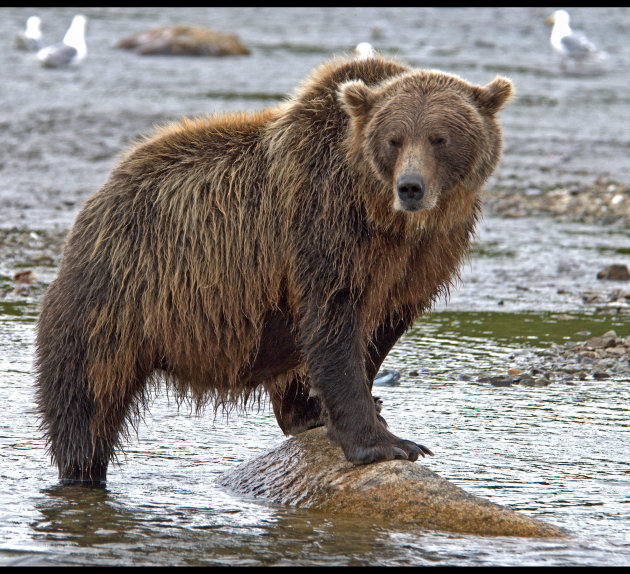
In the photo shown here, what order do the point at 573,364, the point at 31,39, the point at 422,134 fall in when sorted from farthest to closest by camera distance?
the point at 31,39 → the point at 573,364 → the point at 422,134

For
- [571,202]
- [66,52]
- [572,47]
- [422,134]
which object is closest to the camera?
[422,134]

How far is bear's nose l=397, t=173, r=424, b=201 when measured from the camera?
4875 millimetres

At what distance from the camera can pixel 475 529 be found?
4.96 metres

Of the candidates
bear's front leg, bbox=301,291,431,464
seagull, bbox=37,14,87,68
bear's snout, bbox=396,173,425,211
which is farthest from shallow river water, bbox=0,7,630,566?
seagull, bbox=37,14,87,68

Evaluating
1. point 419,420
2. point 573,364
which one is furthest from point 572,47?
point 419,420

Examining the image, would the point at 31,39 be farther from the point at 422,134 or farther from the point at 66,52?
the point at 422,134

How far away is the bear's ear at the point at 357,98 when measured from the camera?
5138 millimetres

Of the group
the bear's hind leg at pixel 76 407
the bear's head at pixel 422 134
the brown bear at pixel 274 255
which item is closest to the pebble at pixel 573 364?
the brown bear at pixel 274 255

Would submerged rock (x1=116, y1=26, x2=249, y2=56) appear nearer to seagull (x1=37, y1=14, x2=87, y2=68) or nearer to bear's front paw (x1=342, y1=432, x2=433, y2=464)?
seagull (x1=37, y1=14, x2=87, y2=68)

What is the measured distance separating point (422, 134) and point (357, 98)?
1.15 feet

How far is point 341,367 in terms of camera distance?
5156 mm

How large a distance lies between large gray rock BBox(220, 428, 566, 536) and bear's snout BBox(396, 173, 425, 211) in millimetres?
1262

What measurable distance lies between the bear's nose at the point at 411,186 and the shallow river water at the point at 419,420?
1.47 metres

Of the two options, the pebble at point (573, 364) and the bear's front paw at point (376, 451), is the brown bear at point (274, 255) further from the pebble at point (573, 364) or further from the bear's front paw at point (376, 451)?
the pebble at point (573, 364)
